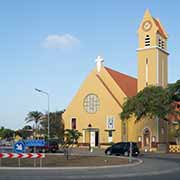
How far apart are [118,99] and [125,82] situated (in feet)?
26.6

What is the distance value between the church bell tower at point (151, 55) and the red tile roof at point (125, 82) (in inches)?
188

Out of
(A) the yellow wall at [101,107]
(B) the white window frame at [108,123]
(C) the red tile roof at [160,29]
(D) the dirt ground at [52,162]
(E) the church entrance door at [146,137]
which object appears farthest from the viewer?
(C) the red tile roof at [160,29]

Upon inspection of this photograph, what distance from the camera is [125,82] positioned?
300 feet

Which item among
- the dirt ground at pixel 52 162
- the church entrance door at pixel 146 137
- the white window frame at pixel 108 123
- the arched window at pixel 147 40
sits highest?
the arched window at pixel 147 40

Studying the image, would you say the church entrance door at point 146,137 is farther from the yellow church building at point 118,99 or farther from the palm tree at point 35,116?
the palm tree at point 35,116

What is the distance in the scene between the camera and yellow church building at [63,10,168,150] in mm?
81375

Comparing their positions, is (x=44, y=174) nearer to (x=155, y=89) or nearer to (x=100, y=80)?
(x=155, y=89)

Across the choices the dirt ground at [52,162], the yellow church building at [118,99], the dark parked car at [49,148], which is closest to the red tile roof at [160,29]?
the yellow church building at [118,99]

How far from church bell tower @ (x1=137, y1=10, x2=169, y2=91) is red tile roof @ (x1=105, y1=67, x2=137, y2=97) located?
4.79m

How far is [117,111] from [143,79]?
7.62 m

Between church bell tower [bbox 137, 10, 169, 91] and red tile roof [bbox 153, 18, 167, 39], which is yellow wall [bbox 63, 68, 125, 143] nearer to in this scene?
church bell tower [bbox 137, 10, 169, 91]

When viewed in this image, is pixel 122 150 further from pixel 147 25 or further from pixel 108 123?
pixel 147 25

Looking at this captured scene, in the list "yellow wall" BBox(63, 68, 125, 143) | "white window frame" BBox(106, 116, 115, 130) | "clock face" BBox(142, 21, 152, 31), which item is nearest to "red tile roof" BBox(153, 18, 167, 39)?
"clock face" BBox(142, 21, 152, 31)

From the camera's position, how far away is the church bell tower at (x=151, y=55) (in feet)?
267
